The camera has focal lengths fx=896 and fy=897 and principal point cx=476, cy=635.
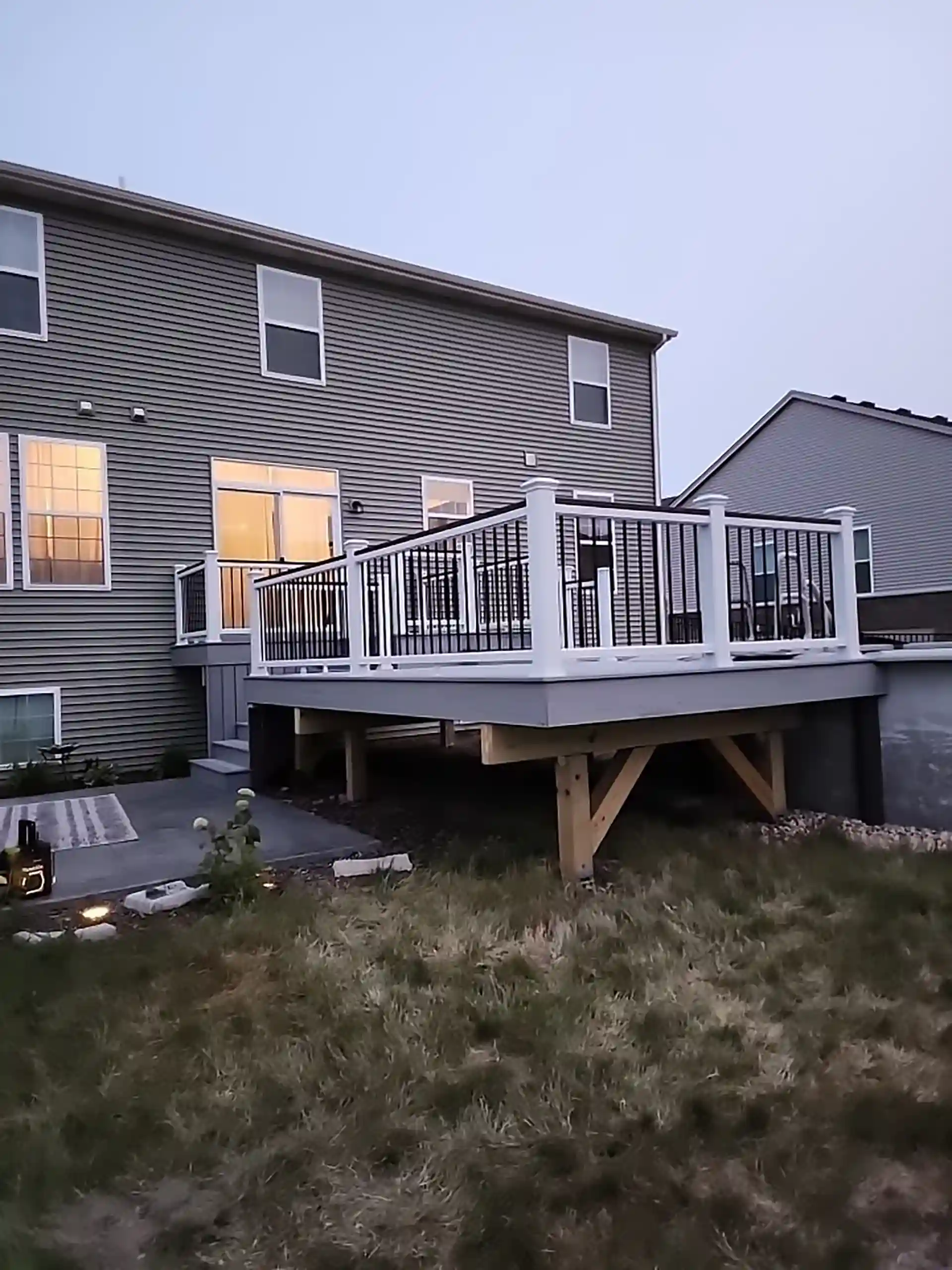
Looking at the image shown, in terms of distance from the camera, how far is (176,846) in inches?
222

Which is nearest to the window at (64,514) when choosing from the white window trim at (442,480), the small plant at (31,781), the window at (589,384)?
the small plant at (31,781)

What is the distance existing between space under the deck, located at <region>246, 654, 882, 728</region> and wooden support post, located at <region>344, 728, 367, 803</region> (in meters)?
0.75

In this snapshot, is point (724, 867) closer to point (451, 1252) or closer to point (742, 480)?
point (451, 1252)

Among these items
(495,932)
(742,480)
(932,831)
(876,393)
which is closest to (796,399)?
(742,480)

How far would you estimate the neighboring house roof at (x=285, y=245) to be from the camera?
880cm

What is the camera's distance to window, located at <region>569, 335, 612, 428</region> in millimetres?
12734

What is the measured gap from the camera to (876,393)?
44219 mm

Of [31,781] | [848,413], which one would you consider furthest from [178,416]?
[848,413]

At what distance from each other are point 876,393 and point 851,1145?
47.8m

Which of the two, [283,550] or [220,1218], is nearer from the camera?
[220,1218]

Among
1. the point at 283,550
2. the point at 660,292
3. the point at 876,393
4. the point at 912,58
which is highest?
the point at 660,292

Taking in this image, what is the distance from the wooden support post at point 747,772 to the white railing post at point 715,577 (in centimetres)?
66

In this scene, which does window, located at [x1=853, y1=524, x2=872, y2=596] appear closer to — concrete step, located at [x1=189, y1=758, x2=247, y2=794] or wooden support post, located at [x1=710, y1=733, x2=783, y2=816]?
wooden support post, located at [x1=710, y1=733, x2=783, y2=816]

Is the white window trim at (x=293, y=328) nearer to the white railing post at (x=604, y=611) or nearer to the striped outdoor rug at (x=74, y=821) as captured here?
the striped outdoor rug at (x=74, y=821)
